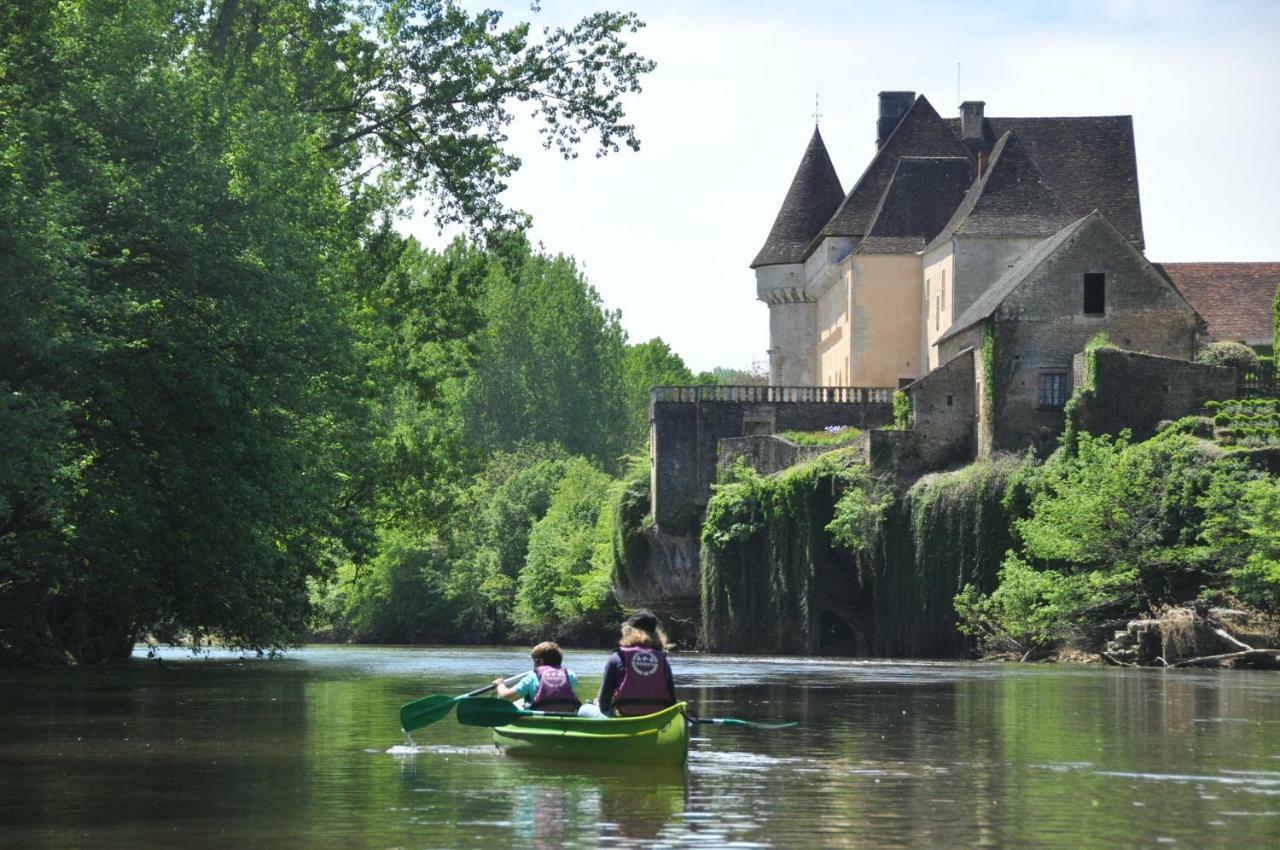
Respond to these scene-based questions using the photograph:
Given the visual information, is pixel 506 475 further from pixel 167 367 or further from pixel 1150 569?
pixel 167 367

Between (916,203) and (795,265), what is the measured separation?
888 cm

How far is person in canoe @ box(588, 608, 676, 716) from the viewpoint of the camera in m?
21.5

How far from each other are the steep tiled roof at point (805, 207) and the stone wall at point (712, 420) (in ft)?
45.5

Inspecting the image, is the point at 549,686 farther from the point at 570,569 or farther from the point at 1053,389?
the point at 570,569

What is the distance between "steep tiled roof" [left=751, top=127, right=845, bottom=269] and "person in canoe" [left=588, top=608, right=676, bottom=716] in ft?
224

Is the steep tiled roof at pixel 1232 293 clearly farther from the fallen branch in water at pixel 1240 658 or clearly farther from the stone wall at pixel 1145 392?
the fallen branch in water at pixel 1240 658

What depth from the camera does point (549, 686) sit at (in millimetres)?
22688

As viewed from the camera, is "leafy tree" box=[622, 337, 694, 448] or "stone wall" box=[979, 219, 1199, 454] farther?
"leafy tree" box=[622, 337, 694, 448]

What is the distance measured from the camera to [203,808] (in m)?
17.2

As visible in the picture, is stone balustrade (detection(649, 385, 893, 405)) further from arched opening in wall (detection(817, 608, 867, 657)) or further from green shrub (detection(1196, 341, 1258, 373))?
green shrub (detection(1196, 341, 1258, 373))

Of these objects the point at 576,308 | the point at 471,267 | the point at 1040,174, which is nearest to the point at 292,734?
the point at 471,267

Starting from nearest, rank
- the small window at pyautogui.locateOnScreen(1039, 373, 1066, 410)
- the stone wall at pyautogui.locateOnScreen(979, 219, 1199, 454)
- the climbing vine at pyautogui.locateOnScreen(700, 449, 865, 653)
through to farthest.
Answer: the stone wall at pyautogui.locateOnScreen(979, 219, 1199, 454), the small window at pyautogui.locateOnScreen(1039, 373, 1066, 410), the climbing vine at pyautogui.locateOnScreen(700, 449, 865, 653)

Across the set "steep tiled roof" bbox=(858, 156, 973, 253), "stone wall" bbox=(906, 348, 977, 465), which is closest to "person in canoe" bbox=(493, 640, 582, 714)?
"stone wall" bbox=(906, 348, 977, 465)

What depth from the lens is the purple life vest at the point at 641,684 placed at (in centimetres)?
2147
